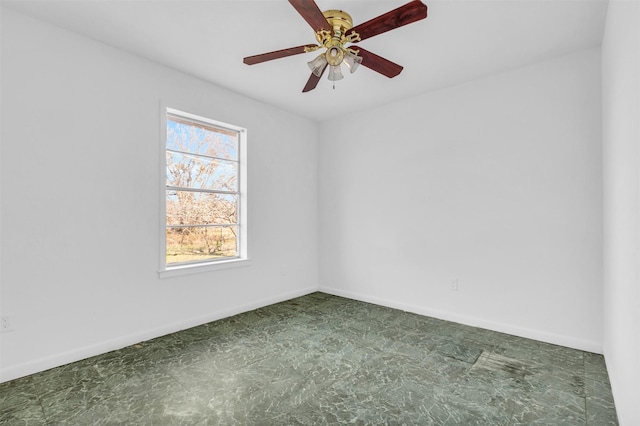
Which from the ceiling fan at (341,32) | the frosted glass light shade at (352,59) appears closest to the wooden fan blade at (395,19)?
the ceiling fan at (341,32)

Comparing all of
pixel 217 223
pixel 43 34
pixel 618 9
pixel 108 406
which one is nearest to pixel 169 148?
pixel 217 223

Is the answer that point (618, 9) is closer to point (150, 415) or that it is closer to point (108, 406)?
Answer: point (150, 415)

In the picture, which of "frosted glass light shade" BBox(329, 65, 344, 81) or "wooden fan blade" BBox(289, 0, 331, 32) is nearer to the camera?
"wooden fan blade" BBox(289, 0, 331, 32)

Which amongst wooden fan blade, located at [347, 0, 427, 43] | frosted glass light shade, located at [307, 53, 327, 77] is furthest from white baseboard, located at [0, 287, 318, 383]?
wooden fan blade, located at [347, 0, 427, 43]

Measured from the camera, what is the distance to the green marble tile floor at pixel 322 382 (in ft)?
6.18

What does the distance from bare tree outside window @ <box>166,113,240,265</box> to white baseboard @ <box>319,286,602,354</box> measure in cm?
193

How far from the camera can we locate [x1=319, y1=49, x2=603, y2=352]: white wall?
2.81 metres

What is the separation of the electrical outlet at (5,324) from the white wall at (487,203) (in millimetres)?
3423

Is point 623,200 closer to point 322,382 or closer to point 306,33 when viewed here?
point 322,382

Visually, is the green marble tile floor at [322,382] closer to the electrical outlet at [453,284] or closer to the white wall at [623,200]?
the white wall at [623,200]

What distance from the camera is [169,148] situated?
333 cm

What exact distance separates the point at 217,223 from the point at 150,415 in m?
2.14

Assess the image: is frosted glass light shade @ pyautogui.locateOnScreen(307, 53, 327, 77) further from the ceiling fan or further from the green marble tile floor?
the green marble tile floor

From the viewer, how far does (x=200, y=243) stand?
3566 mm
